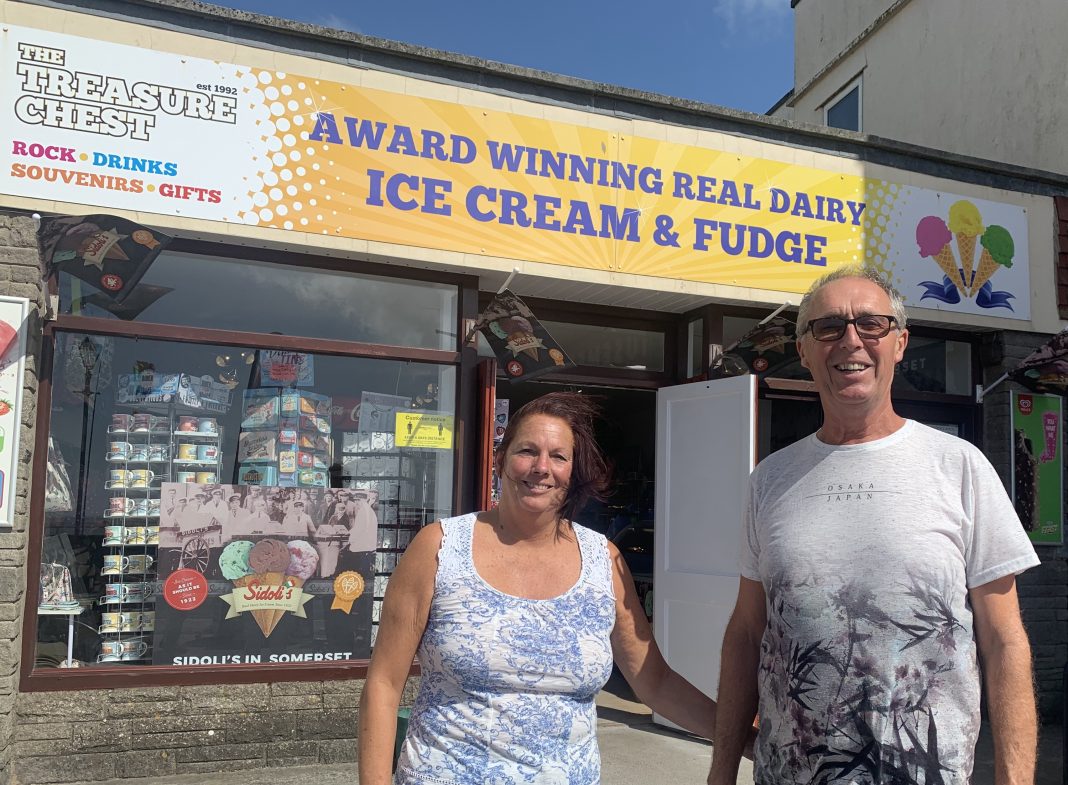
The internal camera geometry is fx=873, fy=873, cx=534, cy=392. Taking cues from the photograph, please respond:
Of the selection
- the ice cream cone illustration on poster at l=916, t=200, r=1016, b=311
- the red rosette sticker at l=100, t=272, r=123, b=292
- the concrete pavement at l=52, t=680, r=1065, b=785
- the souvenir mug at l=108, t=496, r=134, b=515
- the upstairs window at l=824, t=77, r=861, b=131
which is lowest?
the concrete pavement at l=52, t=680, r=1065, b=785

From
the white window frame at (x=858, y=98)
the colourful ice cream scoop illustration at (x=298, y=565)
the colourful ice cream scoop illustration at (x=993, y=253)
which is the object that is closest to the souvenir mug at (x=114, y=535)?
the colourful ice cream scoop illustration at (x=298, y=565)

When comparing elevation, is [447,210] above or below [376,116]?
below

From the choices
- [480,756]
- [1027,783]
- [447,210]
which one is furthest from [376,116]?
[1027,783]

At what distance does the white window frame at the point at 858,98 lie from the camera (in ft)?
35.6

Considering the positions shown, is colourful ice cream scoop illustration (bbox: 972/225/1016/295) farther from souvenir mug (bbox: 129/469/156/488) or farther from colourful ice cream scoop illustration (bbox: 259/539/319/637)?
souvenir mug (bbox: 129/469/156/488)

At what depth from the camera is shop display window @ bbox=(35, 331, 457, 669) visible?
5.03 meters

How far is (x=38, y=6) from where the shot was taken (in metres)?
4.83

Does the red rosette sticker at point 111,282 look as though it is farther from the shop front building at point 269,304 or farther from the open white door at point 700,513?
the open white door at point 700,513

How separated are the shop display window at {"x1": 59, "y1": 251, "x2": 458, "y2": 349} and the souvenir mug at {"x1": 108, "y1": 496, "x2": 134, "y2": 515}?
A: 1.06m

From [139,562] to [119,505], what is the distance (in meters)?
0.35

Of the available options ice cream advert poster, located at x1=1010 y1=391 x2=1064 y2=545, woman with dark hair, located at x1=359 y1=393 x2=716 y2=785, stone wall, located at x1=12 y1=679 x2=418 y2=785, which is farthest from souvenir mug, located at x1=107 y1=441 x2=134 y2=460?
ice cream advert poster, located at x1=1010 y1=391 x2=1064 y2=545

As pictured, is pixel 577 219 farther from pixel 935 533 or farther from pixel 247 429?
pixel 935 533

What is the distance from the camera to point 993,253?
7004mm

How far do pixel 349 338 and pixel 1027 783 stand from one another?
452cm
